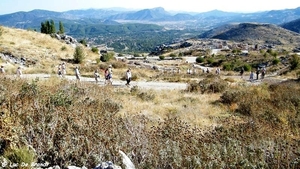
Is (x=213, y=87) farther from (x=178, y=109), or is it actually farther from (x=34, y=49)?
(x=34, y=49)

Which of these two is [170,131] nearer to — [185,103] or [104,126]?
[104,126]

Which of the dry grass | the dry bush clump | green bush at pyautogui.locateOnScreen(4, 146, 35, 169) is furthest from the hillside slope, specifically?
green bush at pyautogui.locateOnScreen(4, 146, 35, 169)

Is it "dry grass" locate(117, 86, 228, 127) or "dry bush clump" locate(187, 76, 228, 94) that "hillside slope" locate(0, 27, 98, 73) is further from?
A: "dry grass" locate(117, 86, 228, 127)

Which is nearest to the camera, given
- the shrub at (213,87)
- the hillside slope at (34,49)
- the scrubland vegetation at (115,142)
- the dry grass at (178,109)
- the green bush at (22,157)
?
the green bush at (22,157)

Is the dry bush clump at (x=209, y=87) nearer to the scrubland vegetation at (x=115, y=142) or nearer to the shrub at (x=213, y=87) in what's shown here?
the shrub at (x=213, y=87)

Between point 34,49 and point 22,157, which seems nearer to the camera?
point 22,157

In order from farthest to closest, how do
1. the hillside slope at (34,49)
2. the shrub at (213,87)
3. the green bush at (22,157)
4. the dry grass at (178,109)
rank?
the hillside slope at (34,49) < the shrub at (213,87) < the dry grass at (178,109) < the green bush at (22,157)

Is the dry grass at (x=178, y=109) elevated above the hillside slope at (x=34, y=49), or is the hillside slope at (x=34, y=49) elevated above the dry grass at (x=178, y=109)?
the hillside slope at (x=34, y=49)

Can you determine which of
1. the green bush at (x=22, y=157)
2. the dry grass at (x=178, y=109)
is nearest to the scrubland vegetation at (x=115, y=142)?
the green bush at (x=22, y=157)

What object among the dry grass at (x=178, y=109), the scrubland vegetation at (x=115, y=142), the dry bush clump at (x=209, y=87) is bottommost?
the dry bush clump at (x=209, y=87)

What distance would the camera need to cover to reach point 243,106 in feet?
48.5

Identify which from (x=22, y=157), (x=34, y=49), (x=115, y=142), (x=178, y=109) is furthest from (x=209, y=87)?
(x=34, y=49)

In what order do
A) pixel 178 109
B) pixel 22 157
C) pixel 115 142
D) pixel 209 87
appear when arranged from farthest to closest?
pixel 209 87, pixel 178 109, pixel 115 142, pixel 22 157

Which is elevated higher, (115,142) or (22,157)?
(22,157)
